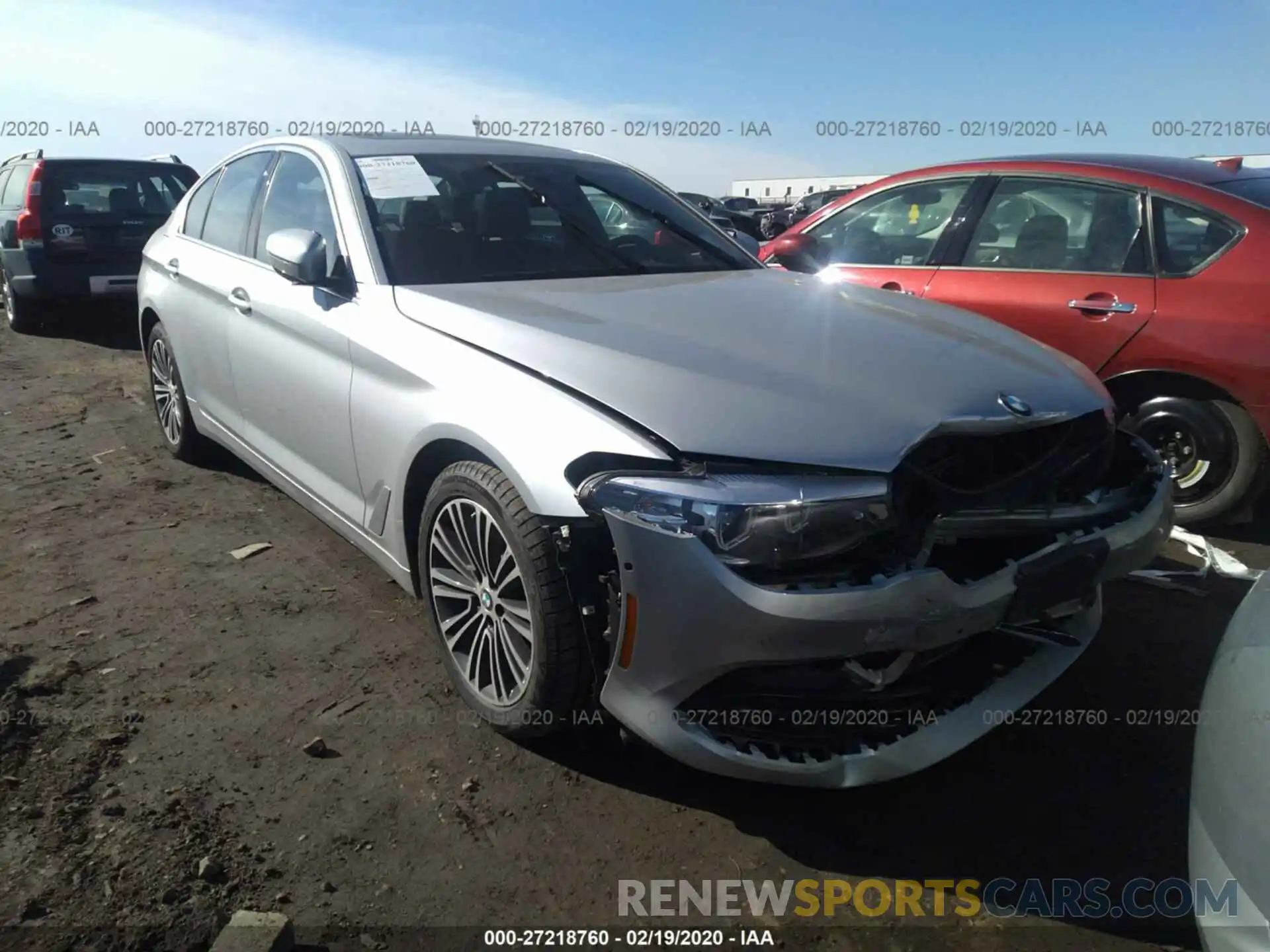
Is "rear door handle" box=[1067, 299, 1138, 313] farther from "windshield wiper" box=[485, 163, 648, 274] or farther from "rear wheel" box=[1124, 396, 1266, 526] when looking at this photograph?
"windshield wiper" box=[485, 163, 648, 274]

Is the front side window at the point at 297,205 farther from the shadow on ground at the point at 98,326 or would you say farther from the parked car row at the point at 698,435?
the shadow on ground at the point at 98,326

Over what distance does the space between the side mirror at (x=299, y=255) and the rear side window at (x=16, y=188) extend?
759 centimetres

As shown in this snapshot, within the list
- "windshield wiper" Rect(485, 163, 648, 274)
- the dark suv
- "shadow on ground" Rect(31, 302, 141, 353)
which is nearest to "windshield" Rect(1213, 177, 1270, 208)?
"windshield wiper" Rect(485, 163, 648, 274)

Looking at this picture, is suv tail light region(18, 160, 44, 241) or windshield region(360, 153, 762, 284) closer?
windshield region(360, 153, 762, 284)

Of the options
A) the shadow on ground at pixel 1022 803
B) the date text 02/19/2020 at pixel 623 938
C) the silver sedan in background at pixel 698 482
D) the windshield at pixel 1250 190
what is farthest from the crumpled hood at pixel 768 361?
the windshield at pixel 1250 190

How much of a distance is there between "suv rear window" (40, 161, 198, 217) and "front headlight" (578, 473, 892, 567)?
8.11 metres

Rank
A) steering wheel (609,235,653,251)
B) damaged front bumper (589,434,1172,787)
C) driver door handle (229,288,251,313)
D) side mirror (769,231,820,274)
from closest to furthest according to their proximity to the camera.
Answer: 1. damaged front bumper (589,434,1172,787)
2. steering wheel (609,235,653,251)
3. driver door handle (229,288,251,313)
4. side mirror (769,231,820,274)

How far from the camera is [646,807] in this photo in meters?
2.53

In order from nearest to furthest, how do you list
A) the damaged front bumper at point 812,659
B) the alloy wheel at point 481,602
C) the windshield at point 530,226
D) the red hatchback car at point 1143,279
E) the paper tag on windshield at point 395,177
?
the damaged front bumper at point 812,659 < the alloy wheel at point 481,602 < the windshield at point 530,226 < the paper tag on windshield at point 395,177 < the red hatchback car at point 1143,279

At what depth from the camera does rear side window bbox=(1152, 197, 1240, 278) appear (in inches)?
162

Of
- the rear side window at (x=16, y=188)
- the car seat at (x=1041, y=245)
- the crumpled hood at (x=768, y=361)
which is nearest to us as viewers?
the crumpled hood at (x=768, y=361)

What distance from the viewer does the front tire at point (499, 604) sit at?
239 centimetres

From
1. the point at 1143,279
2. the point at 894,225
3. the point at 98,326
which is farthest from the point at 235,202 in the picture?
the point at 98,326

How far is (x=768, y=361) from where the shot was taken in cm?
253
